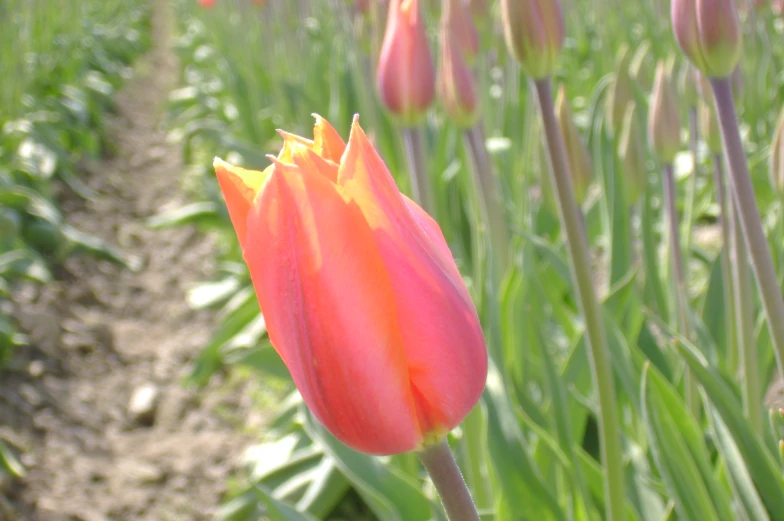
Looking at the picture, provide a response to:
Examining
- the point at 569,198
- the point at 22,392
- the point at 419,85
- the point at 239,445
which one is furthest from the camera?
the point at 22,392

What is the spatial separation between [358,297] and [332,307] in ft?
0.05

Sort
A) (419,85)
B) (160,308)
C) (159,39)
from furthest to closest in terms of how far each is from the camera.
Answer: (159,39) → (160,308) → (419,85)

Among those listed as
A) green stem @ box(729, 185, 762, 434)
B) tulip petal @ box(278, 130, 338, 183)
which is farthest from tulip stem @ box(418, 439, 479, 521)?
green stem @ box(729, 185, 762, 434)

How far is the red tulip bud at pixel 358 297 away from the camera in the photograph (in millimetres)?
443

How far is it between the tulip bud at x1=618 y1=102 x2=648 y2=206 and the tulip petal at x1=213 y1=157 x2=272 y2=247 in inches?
33.8

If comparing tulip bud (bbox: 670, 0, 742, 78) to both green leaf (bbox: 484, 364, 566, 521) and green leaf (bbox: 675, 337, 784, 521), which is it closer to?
green leaf (bbox: 675, 337, 784, 521)

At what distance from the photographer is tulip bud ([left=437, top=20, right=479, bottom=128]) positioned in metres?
1.25

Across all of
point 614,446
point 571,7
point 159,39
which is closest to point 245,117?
point 571,7

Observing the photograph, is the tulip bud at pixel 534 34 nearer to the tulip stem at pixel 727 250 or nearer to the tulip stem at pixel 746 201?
the tulip stem at pixel 746 201

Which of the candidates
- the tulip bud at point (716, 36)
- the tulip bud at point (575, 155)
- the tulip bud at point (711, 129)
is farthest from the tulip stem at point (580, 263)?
the tulip bud at point (711, 129)

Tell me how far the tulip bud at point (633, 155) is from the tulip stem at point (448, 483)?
85 centimetres

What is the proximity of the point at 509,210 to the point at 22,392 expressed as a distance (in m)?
1.65

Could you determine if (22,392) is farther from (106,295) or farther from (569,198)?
(569,198)

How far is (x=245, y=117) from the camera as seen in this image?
4.26 metres
